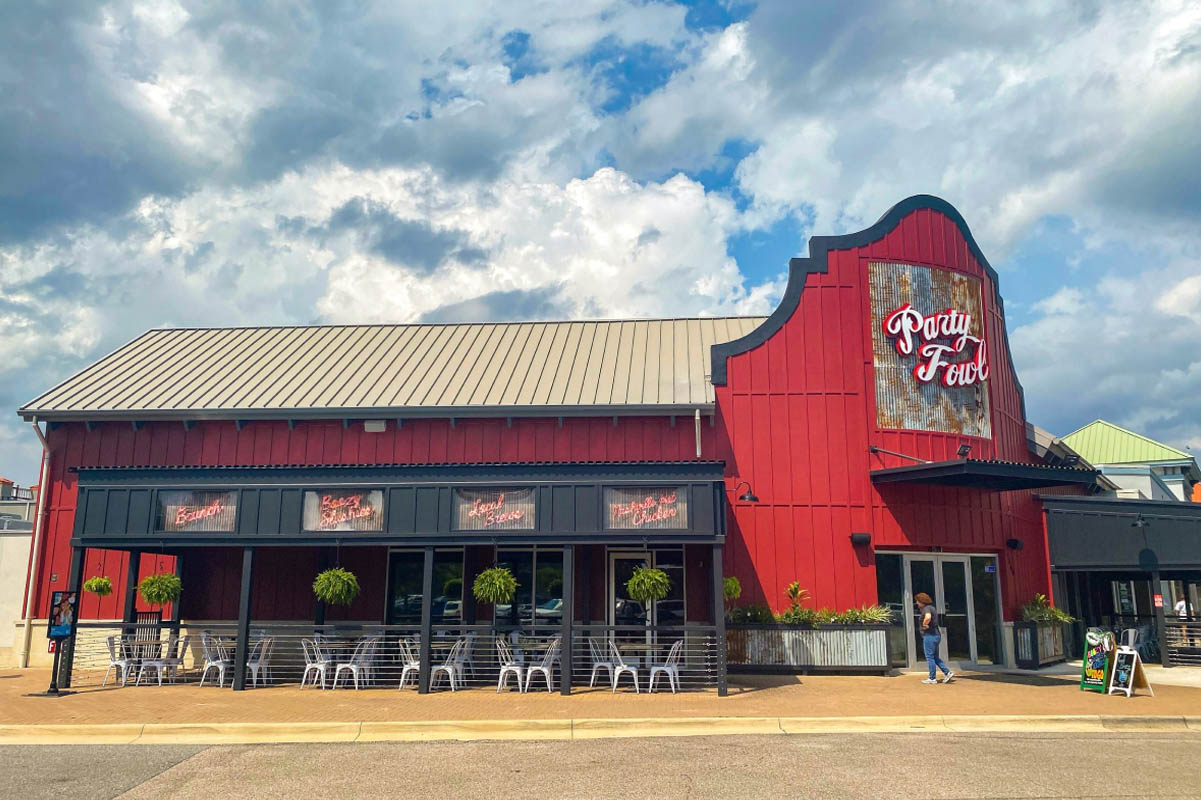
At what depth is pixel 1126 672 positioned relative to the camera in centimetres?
1438

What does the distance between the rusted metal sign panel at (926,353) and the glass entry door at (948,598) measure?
2.80m

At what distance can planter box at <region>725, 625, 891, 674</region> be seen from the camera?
17359 millimetres

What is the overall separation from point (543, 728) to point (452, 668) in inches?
145

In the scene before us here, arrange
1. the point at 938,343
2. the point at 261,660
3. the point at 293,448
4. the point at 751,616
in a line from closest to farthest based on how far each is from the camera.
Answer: the point at 261,660 < the point at 751,616 < the point at 938,343 < the point at 293,448

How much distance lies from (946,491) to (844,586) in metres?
3.18

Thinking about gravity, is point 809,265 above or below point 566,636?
above

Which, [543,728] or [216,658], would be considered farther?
[216,658]

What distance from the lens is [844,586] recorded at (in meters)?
18.3

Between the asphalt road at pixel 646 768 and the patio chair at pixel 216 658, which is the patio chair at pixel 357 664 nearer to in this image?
the patio chair at pixel 216 658

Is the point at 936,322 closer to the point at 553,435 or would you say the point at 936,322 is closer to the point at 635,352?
the point at 635,352

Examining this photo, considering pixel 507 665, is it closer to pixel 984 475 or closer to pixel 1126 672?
pixel 984 475

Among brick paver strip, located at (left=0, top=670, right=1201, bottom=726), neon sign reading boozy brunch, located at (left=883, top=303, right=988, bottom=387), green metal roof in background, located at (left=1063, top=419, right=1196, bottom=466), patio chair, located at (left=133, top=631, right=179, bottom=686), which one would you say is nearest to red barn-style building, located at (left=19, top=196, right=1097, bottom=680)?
neon sign reading boozy brunch, located at (left=883, top=303, right=988, bottom=387)

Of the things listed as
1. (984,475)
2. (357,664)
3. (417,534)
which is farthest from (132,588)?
(984,475)

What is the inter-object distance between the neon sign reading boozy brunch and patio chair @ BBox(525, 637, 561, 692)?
9679 mm
